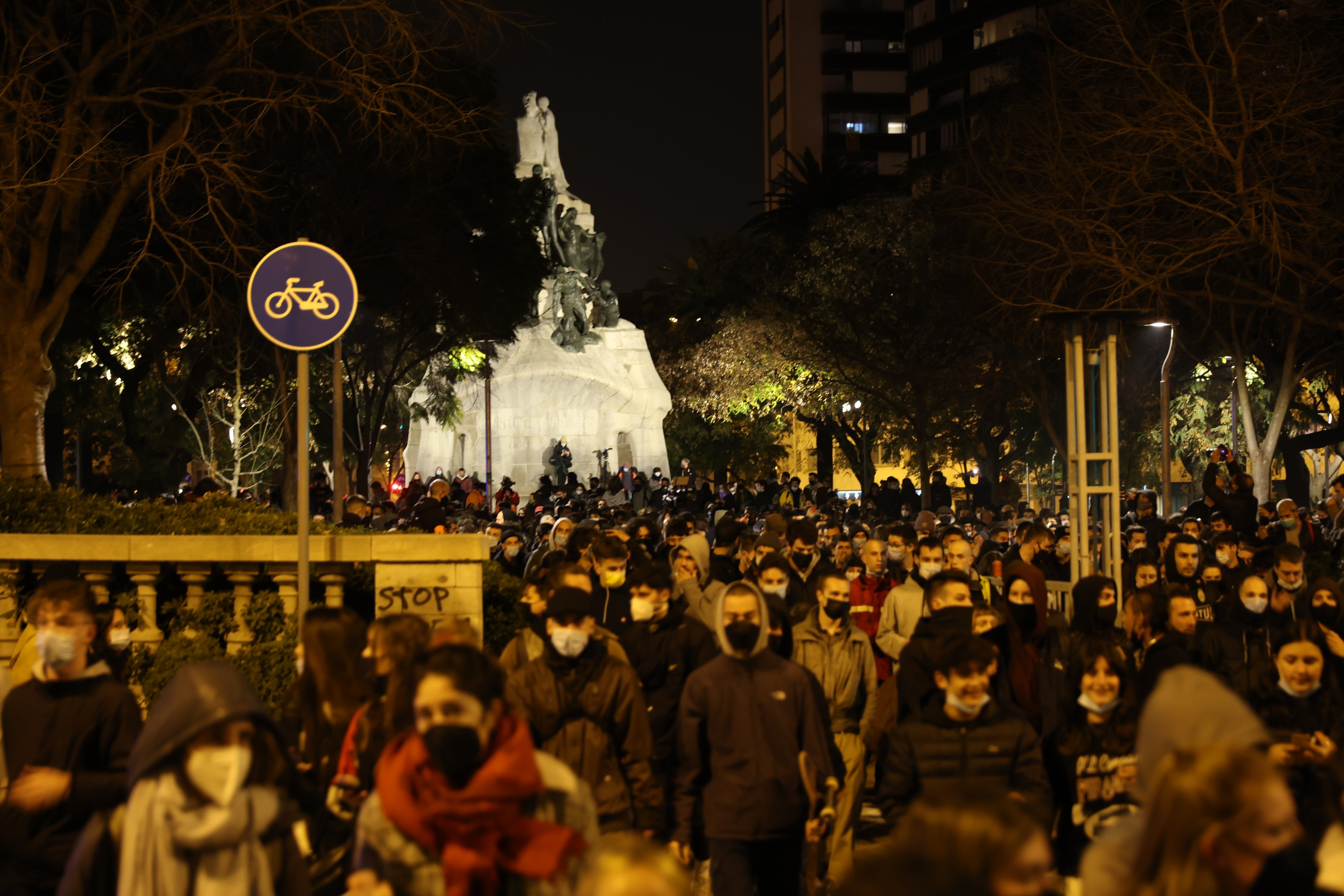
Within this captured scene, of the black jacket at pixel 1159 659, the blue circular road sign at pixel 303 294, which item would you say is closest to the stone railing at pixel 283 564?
the blue circular road sign at pixel 303 294

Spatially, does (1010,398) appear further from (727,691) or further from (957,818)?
(957,818)

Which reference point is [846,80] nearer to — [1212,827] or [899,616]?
[899,616]

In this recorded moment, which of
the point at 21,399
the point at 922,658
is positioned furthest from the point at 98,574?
the point at 21,399

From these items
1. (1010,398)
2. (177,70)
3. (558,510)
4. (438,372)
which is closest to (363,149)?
(177,70)

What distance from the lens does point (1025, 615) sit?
24.7ft

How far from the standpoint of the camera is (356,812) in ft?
14.6

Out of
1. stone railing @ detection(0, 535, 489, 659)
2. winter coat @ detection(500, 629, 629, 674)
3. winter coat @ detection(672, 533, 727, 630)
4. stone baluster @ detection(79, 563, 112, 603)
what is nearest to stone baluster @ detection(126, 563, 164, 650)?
stone railing @ detection(0, 535, 489, 659)

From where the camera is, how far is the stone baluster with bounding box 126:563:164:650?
796cm

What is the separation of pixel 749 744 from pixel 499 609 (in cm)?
502

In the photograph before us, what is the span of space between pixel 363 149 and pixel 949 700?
17162mm

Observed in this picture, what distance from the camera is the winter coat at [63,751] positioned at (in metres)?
4.16

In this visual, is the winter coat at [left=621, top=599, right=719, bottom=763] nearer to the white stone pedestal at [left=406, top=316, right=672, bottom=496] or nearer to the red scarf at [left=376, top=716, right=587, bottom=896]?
the red scarf at [left=376, top=716, right=587, bottom=896]

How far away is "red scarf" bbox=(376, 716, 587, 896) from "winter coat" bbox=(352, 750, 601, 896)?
0.03 metres

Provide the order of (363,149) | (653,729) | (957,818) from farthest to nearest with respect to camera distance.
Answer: (363,149) < (653,729) < (957,818)
